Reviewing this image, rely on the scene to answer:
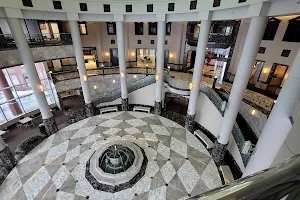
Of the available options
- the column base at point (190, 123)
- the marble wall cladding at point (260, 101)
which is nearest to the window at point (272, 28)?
the marble wall cladding at point (260, 101)

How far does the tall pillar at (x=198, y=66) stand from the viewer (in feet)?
28.6

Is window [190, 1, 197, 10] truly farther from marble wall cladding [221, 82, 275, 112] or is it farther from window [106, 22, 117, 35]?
window [106, 22, 117, 35]

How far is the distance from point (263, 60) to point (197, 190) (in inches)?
435

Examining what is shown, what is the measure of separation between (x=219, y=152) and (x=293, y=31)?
944cm

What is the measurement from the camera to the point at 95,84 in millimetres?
15414

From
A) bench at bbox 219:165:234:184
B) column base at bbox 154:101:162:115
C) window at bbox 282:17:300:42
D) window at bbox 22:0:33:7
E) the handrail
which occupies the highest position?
window at bbox 22:0:33:7

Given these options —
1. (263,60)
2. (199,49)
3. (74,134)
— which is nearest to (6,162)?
(74,134)

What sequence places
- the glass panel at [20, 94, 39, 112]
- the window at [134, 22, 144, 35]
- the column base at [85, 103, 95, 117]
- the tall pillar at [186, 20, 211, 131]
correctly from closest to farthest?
the tall pillar at [186, 20, 211, 131] < the column base at [85, 103, 95, 117] < the glass panel at [20, 94, 39, 112] < the window at [134, 22, 144, 35]

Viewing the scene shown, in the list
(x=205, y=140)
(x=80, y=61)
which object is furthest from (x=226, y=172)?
(x=80, y=61)

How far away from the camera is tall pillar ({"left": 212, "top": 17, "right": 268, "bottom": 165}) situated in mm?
6203

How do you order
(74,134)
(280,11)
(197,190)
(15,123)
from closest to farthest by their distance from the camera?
(280,11)
(197,190)
(74,134)
(15,123)

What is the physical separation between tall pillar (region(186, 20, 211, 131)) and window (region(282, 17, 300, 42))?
21.4ft

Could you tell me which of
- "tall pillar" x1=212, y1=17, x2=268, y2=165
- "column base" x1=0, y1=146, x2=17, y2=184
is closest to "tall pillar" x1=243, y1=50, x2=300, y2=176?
"tall pillar" x1=212, y1=17, x2=268, y2=165

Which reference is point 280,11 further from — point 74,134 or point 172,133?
point 74,134
